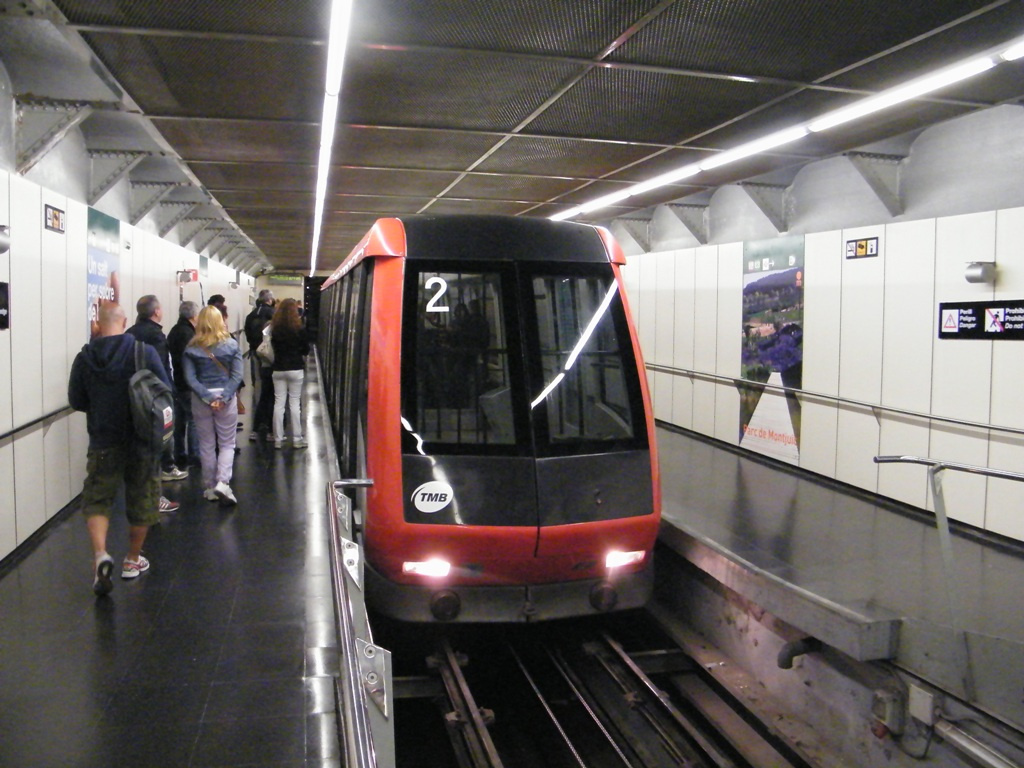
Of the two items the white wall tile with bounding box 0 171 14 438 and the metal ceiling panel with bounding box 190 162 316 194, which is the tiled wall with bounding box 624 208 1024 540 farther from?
the white wall tile with bounding box 0 171 14 438

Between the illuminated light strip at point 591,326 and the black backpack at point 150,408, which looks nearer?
the black backpack at point 150,408

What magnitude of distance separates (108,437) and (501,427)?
2351 millimetres

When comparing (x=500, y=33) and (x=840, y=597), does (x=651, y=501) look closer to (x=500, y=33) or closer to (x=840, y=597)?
(x=840, y=597)

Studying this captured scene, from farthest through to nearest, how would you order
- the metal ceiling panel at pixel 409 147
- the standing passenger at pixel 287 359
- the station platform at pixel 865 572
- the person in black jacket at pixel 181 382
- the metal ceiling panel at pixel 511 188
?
the metal ceiling panel at pixel 511 188 < the standing passenger at pixel 287 359 < the person in black jacket at pixel 181 382 < the metal ceiling panel at pixel 409 147 < the station platform at pixel 865 572

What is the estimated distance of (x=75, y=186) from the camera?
7551 mm

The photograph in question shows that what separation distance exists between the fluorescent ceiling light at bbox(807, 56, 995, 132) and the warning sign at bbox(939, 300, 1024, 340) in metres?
1.60

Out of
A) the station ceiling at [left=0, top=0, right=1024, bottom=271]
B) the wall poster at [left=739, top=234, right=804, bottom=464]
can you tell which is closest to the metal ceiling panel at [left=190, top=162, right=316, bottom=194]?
the station ceiling at [left=0, top=0, right=1024, bottom=271]

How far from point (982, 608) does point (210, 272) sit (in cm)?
1426

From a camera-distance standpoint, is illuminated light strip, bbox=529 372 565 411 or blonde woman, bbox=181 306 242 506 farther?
blonde woman, bbox=181 306 242 506

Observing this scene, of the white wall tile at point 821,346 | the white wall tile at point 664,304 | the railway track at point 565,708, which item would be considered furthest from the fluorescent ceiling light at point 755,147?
the railway track at point 565,708

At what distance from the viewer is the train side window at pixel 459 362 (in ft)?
15.6

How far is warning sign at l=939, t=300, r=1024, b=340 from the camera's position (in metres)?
5.66

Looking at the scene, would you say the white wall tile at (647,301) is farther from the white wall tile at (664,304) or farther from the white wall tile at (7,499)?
the white wall tile at (7,499)

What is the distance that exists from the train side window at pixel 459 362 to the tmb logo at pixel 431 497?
28cm
